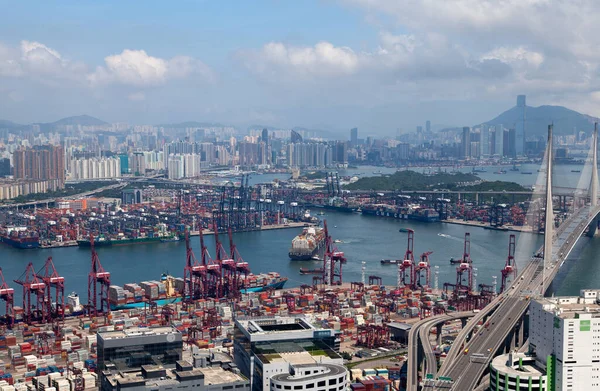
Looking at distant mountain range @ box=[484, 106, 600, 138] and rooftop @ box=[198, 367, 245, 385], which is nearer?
rooftop @ box=[198, 367, 245, 385]

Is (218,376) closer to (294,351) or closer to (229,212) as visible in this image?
(294,351)

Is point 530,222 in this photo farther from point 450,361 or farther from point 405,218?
point 450,361

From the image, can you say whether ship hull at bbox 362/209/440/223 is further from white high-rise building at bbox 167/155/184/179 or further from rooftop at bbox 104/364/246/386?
rooftop at bbox 104/364/246/386

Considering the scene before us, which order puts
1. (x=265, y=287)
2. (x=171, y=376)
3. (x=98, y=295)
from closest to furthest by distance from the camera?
(x=171, y=376), (x=98, y=295), (x=265, y=287)

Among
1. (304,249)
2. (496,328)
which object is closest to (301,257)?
(304,249)

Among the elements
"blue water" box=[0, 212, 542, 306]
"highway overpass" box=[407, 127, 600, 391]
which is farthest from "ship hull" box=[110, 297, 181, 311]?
"highway overpass" box=[407, 127, 600, 391]

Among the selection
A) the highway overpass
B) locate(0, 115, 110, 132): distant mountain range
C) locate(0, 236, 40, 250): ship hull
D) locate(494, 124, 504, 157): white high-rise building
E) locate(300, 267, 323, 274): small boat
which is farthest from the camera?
locate(0, 115, 110, 132): distant mountain range

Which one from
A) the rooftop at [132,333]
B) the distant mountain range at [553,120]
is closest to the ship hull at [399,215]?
the rooftop at [132,333]

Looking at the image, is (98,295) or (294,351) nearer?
(294,351)
